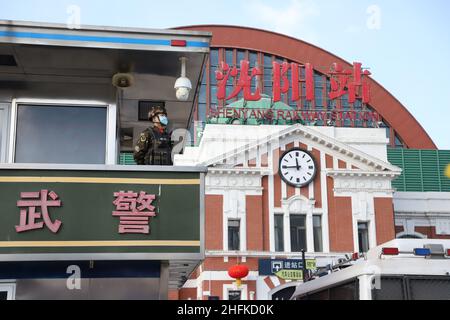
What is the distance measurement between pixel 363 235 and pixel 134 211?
35.6 m

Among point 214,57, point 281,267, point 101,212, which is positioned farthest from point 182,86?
point 214,57

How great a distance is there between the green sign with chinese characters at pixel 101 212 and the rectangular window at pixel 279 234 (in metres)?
33.0

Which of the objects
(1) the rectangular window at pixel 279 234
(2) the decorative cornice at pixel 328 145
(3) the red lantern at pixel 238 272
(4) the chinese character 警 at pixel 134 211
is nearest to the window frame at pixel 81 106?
(4) the chinese character 警 at pixel 134 211

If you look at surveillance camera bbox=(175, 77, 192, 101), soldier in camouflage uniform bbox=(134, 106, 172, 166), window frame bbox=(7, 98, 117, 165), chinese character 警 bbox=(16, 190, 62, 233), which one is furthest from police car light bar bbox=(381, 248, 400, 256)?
chinese character 警 bbox=(16, 190, 62, 233)

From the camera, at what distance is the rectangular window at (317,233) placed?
41.0 m

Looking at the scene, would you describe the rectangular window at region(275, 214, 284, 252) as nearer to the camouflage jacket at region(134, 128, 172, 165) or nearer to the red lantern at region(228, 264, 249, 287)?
the red lantern at region(228, 264, 249, 287)

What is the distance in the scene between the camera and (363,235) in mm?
42031

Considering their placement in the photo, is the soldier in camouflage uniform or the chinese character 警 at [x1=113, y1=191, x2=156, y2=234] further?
the soldier in camouflage uniform

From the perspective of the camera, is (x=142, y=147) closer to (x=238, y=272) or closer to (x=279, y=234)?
(x=238, y=272)

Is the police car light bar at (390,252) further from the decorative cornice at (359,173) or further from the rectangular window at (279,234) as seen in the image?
the decorative cornice at (359,173)

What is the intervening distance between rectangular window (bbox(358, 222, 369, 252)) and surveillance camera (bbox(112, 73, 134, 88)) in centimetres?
3395

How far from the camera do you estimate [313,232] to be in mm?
41281

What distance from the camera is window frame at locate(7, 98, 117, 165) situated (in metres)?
9.23
